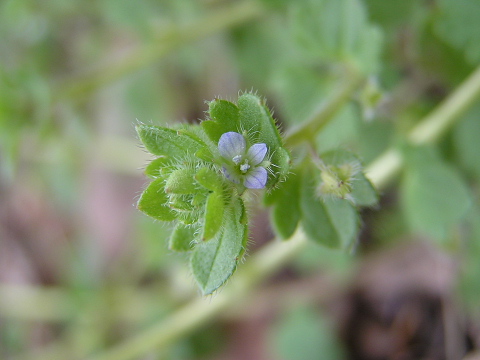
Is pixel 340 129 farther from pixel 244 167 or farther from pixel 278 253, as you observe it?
pixel 244 167

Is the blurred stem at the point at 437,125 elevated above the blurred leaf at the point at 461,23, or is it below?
below

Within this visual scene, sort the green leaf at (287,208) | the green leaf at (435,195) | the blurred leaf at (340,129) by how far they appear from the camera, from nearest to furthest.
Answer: the green leaf at (287,208) < the green leaf at (435,195) < the blurred leaf at (340,129)

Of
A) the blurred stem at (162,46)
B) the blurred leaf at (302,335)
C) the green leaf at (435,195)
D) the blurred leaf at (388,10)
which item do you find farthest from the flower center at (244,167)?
the blurred leaf at (302,335)

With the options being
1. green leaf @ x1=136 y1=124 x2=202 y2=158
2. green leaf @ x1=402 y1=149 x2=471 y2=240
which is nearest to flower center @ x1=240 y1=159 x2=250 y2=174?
green leaf @ x1=136 y1=124 x2=202 y2=158

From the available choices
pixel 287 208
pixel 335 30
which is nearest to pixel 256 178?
pixel 287 208

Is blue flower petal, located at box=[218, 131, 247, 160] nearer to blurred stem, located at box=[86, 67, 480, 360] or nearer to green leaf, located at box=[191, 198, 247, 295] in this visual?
green leaf, located at box=[191, 198, 247, 295]

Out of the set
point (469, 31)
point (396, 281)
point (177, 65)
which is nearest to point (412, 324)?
point (396, 281)

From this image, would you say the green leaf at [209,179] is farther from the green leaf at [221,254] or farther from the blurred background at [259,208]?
the blurred background at [259,208]
